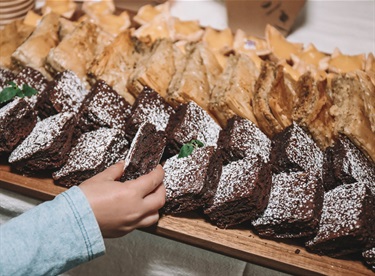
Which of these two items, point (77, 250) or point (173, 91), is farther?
point (173, 91)

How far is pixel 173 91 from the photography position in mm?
2439

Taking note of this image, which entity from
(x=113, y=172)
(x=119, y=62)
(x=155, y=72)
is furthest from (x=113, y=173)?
(x=119, y=62)

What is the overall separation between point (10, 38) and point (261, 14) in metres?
1.60

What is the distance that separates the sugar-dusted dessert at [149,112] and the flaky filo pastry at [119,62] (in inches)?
8.4

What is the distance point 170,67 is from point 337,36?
4.28 feet

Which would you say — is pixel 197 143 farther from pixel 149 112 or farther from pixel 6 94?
pixel 6 94

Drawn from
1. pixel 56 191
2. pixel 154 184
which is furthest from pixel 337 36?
pixel 56 191

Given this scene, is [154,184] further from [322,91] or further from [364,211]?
[322,91]

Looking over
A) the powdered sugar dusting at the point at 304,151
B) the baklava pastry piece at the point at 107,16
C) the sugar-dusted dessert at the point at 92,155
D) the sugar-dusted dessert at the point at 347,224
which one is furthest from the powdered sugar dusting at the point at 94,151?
the baklava pastry piece at the point at 107,16

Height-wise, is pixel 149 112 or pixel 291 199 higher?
pixel 149 112

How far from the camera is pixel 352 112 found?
7.44ft

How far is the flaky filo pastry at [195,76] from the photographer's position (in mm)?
2406

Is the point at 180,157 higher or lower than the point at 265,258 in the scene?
higher

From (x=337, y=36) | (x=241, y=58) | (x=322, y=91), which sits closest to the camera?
(x=322, y=91)
